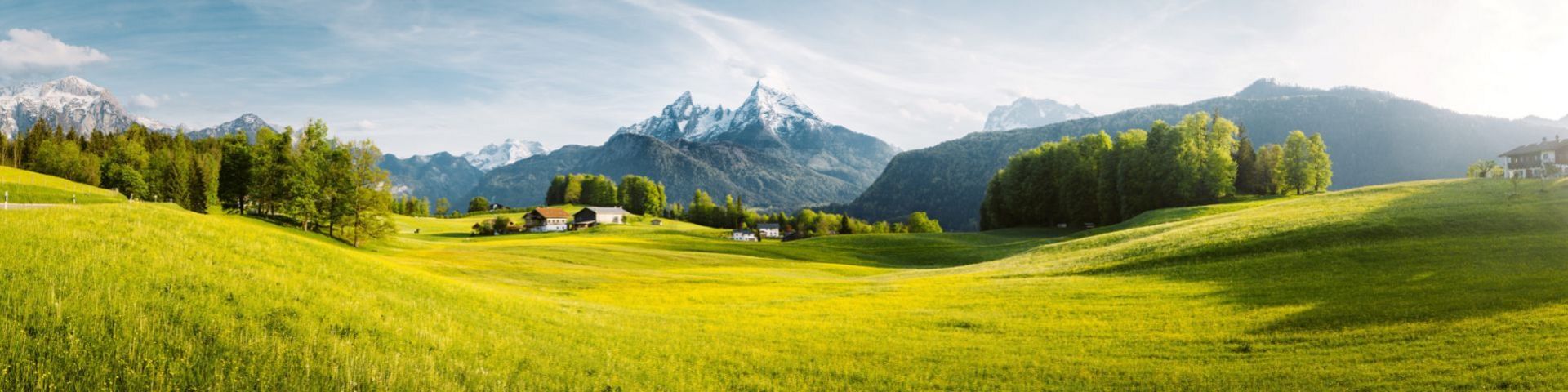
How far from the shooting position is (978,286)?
1352 inches

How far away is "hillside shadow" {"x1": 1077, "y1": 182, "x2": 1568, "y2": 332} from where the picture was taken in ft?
60.6

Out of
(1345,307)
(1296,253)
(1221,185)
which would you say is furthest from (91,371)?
(1221,185)

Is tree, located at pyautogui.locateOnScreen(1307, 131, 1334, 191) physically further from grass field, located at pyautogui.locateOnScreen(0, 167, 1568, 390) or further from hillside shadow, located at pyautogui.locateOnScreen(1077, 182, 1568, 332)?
grass field, located at pyautogui.locateOnScreen(0, 167, 1568, 390)

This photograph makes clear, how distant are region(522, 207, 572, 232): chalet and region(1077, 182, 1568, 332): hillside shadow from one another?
153156 millimetres

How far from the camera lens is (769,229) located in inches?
7165

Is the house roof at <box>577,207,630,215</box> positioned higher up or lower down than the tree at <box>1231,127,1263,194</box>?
lower down

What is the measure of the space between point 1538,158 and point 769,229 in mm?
153363

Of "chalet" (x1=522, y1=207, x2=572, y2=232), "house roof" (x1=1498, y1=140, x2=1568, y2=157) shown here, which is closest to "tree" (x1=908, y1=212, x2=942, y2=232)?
"chalet" (x1=522, y1=207, x2=572, y2=232)

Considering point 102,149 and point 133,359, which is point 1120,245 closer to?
point 133,359

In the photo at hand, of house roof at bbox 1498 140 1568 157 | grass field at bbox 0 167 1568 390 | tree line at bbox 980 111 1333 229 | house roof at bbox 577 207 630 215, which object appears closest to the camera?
grass field at bbox 0 167 1568 390

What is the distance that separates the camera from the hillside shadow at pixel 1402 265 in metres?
18.5

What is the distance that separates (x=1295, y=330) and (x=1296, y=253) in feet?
54.4

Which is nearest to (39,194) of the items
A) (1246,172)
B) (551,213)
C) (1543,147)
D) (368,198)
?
(368,198)

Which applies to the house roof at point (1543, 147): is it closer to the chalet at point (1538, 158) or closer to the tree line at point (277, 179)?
the chalet at point (1538, 158)
